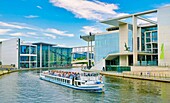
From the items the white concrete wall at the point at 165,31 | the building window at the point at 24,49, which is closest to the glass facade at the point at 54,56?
the building window at the point at 24,49

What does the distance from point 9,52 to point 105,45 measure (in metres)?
45.3

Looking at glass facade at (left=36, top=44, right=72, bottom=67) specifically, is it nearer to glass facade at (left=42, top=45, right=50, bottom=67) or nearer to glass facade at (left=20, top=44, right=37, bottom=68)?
glass facade at (left=42, top=45, right=50, bottom=67)

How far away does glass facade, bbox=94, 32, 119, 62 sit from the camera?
68.1 meters

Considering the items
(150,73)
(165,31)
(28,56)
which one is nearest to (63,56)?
(28,56)

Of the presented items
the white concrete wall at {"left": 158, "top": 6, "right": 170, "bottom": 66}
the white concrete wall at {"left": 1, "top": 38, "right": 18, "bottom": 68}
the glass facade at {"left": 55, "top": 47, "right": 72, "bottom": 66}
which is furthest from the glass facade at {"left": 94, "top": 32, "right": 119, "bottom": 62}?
the glass facade at {"left": 55, "top": 47, "right": 72, "bottom": 66}

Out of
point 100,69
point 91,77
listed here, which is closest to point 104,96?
point 91,77

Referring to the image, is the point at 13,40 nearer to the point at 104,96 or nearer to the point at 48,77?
the point at 48,77

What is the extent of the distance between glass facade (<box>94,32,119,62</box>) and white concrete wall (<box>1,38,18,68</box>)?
35535mm

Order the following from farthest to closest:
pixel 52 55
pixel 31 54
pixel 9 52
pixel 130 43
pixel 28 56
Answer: pixel 52 55
pixel 31 54
pixel 28 56
pixel 9 52
pixel 130 43

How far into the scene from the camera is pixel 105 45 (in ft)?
236

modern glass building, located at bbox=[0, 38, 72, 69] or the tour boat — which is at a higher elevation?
modern glass building, located at bbox=[0, 38, 72, 69]

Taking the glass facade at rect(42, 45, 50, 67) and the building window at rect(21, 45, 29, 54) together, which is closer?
the building window at rect(21, 45, 29, 54)

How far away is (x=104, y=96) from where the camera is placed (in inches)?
1042

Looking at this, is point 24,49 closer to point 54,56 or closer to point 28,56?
point 28,56
